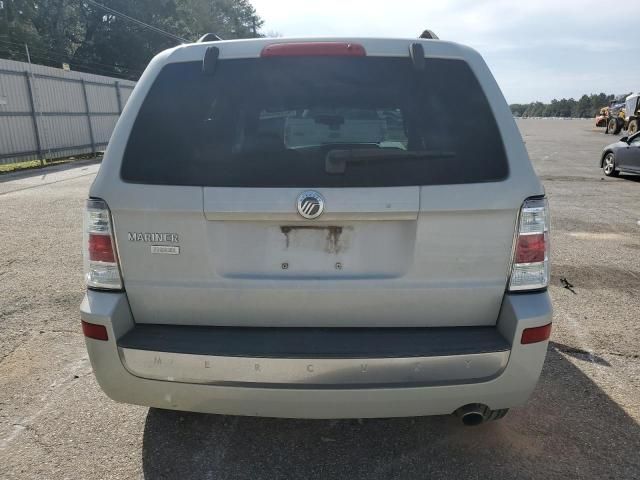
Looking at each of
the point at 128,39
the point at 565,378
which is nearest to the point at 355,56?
the point at 565,378

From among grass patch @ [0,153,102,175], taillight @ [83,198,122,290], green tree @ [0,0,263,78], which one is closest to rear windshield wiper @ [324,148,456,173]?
taillight @ [83,198,122,290]

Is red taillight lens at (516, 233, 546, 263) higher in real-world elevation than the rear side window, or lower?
lower

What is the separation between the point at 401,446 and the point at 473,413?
51cm

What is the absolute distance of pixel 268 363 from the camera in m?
2.01

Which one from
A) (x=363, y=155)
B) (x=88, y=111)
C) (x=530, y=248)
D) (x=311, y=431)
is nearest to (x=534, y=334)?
(x=530, y=248)

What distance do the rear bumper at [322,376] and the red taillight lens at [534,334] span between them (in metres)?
0.02

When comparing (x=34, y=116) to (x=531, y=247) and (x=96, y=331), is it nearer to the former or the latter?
(x=96, y=331)

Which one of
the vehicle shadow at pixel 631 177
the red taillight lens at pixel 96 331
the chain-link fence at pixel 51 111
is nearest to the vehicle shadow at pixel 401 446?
the red taillight lens at pixel 96 331

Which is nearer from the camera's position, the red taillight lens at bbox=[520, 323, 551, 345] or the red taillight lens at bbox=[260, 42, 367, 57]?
the red taillight lens at bbox=[520, 323, 551, 345]

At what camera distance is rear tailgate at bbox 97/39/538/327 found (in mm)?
2029

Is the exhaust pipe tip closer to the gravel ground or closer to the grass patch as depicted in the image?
the gravel ground

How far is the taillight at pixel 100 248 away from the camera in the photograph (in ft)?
7.02

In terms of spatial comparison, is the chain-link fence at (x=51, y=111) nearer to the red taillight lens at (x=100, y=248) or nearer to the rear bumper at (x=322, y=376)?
the red taillight lens at (x=100, y=248)

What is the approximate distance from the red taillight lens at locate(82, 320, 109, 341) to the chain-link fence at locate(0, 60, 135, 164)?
1555 cm
